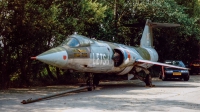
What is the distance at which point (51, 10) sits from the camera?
15117 millimetres

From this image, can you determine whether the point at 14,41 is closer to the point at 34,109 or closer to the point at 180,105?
the point at 34,109

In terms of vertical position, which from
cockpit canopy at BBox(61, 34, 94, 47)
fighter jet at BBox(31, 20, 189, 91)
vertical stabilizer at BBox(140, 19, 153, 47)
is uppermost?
vertical stabilizer at BBox(140, 19, 153, 47)

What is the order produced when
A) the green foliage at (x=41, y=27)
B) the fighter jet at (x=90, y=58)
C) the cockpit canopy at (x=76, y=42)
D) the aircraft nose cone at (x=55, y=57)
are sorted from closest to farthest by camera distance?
the aircraft nose cone at (x=55, y=57) < the fighter jet at (x=90, y=58) < the cockpit canopy at (x=76, y=42) < the green foliage at (x=41, y=27)

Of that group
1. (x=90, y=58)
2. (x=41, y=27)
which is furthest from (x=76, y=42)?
(x=41, y=27)

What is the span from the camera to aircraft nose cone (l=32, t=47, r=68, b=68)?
451 inches

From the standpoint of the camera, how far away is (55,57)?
1165 centimetres

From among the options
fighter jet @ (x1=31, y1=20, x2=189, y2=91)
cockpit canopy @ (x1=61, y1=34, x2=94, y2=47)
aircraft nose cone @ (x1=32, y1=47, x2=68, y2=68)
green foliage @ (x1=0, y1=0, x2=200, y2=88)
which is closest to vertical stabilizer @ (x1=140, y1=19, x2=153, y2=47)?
green foliage @ (x1=0, y1=0, x2=200, y2=88)

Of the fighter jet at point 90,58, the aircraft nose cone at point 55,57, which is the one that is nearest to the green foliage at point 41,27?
the fighter jet at point 90,58

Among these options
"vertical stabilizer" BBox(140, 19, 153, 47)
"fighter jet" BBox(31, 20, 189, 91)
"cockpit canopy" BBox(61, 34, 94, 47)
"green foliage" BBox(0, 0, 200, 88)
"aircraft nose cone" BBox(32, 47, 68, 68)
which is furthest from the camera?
"vertical stabilizer" BBox(140, 19, 153, 47)

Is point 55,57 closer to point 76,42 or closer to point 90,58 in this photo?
point 76,42

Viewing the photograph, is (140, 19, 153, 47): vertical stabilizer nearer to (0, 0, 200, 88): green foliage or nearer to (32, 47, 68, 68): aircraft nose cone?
(0, 0, 200, 88): green foliage

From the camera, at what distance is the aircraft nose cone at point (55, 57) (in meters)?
11.4

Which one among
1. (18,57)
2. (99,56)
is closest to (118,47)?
(99,56)

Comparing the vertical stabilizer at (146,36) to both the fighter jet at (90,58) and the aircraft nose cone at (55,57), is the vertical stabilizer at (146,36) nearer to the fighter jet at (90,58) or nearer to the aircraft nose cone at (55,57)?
the fighter jet at (90,58)
